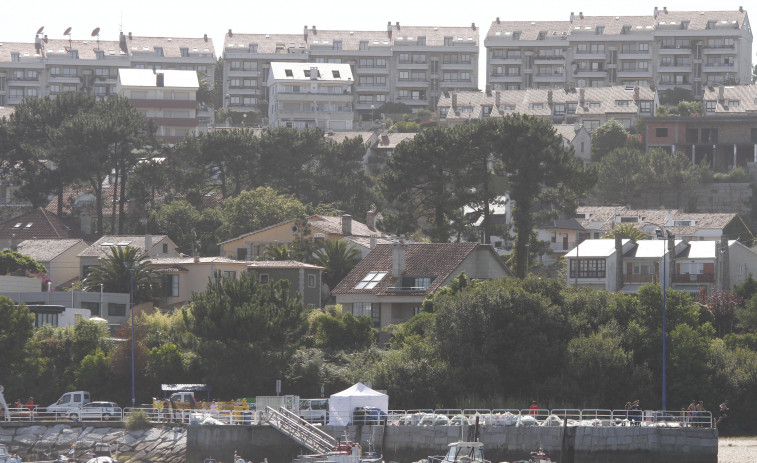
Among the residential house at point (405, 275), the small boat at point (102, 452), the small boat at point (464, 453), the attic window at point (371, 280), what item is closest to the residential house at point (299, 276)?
the residential house at point (405, 275)

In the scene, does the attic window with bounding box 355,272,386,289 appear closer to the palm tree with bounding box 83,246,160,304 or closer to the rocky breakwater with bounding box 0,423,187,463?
the palm tree with bounding box 83,246,160,304

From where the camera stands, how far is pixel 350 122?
181875 mm

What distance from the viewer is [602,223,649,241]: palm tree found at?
11225 cm

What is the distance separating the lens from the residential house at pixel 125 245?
101250 mm

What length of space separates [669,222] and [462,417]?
70.9 metres

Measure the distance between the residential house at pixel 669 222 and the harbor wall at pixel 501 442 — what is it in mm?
63027

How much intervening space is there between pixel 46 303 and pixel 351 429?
103 feet

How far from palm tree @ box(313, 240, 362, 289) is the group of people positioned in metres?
35.2

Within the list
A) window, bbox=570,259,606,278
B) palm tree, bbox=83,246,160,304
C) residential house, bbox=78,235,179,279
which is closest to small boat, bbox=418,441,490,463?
palm tree, bbox=83,246,160,304

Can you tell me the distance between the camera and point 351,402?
2509 inches

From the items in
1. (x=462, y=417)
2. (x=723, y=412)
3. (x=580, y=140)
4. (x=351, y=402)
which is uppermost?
(x=580, y=140)

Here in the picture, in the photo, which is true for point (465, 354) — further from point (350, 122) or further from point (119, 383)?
point (350, 122)

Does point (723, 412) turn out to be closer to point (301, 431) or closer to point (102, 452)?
point (301, 431)

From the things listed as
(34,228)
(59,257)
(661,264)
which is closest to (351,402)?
(661,264)
